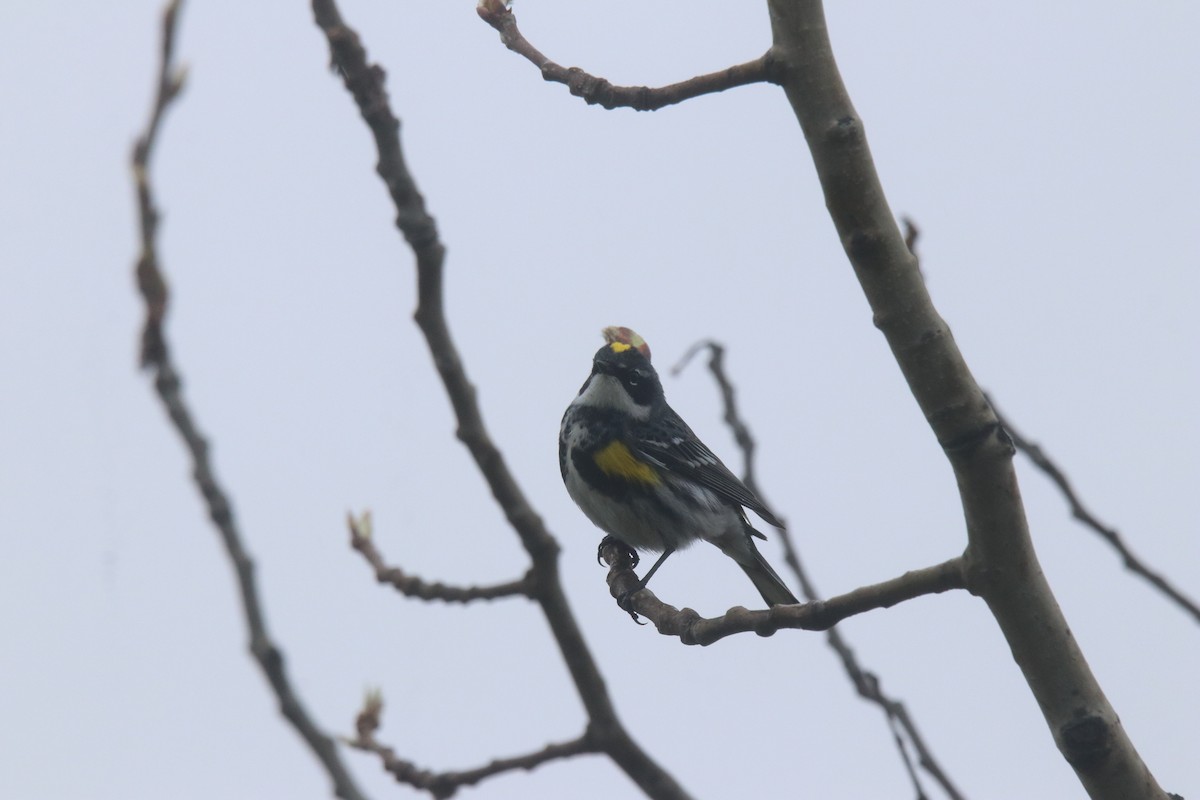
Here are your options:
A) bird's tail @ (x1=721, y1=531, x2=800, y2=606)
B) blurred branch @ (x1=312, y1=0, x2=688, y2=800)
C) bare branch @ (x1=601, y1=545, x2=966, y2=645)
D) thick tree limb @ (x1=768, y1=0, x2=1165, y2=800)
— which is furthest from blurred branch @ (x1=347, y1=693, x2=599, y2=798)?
bird's tail @ (x1=721, y1=531, x2=800, y2=606)

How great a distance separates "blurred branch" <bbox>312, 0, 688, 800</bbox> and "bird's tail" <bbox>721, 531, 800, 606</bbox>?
4.09m

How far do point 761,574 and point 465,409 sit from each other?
15.7 feet

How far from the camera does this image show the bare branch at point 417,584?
9.99 feet

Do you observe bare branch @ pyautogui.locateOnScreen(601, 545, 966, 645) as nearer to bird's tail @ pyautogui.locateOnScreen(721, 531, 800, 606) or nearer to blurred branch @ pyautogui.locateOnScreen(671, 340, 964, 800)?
blurred branch @ pyautogui.locateOnScreen(671, 340, 964, 800)

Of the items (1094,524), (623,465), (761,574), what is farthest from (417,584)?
(761,574)

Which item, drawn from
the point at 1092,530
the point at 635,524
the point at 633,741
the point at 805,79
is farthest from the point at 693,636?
the point at 635,524

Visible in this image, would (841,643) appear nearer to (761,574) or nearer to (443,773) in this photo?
(443,773)

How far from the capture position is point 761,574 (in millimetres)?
7191

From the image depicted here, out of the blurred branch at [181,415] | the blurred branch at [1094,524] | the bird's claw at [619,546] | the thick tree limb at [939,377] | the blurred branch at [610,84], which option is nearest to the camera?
the blurred branch at [181,415]

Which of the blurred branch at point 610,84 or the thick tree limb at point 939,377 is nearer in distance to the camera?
the thick tree limb at point 939,377

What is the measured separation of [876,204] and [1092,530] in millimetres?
1350

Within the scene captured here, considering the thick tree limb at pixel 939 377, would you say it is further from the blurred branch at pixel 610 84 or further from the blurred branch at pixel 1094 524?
the blurred branch at pixel 1094 524

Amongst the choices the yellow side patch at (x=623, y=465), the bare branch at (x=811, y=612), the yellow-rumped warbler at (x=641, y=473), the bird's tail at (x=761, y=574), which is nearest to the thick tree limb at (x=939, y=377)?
the bare branch at (x=811, y=612)

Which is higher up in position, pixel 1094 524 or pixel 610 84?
pixel 610 84
